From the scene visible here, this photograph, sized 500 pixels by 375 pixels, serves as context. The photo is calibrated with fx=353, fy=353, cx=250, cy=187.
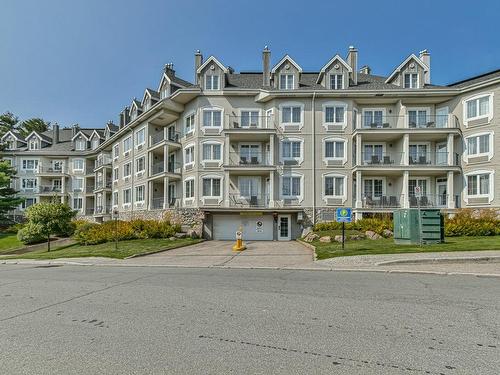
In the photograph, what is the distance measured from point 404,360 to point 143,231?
25001mm

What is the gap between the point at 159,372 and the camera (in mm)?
4102

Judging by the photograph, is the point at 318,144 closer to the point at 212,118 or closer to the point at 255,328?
the point at 212,118

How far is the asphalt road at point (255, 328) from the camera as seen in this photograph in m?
4.32

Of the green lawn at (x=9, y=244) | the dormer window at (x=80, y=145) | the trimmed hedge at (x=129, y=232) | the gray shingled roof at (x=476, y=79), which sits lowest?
the green lawn at (x=9, y=244)

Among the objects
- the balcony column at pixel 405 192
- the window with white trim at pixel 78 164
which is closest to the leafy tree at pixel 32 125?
the window with white trim at pixel 78 164

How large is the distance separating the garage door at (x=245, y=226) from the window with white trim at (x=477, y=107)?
17951 millimetres

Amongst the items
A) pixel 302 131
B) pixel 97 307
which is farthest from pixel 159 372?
pixel 302 131

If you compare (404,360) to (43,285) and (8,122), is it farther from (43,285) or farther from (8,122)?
(8,122)

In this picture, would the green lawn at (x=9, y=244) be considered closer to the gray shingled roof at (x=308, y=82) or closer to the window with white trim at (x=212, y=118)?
the window with white trim at (x=212, y=118)

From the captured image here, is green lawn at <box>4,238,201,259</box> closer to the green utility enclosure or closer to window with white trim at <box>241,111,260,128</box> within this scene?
window with white trim at <box>241,111,260,128</box>

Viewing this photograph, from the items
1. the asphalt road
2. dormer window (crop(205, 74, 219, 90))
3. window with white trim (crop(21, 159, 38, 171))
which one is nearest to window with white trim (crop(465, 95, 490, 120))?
dormer window (crop(205, 74, 219, 90))

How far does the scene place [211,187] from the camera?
3005 centimetres

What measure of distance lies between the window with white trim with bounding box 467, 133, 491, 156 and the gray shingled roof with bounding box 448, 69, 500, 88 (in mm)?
4290

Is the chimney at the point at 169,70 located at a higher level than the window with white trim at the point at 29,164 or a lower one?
higher
